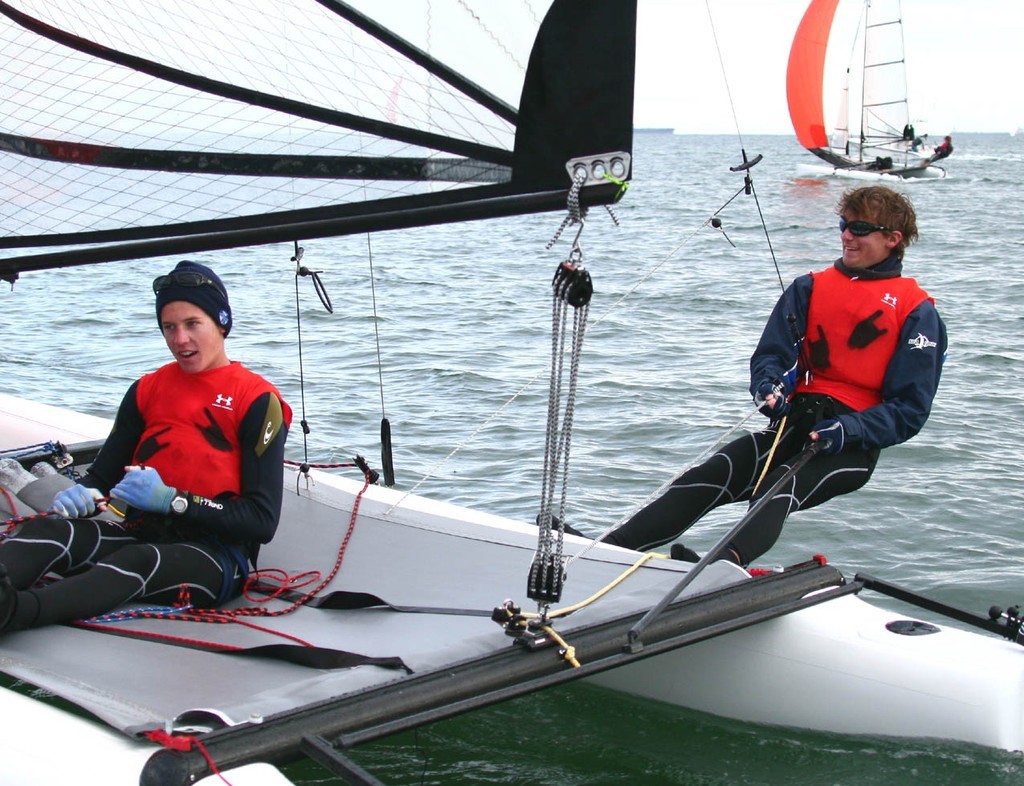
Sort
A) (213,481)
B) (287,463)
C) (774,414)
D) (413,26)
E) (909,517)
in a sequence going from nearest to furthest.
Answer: (413,26) → (213,481) → (774,414) → (287,463) → (909,517)

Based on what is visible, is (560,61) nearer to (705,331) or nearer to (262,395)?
(262,395)

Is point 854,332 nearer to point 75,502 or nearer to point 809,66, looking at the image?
point 75,502

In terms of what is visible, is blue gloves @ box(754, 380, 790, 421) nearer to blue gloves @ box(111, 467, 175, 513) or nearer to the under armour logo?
the under armour logo

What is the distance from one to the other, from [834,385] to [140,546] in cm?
166

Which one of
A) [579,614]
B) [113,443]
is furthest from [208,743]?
[113,443]

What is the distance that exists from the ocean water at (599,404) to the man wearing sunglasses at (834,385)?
212mm

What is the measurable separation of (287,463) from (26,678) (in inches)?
63.4

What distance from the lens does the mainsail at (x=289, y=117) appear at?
6.75ft

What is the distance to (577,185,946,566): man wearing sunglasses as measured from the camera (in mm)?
2945

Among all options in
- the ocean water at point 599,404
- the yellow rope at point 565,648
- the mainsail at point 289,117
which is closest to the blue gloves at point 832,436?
the ocean water at point 599,404

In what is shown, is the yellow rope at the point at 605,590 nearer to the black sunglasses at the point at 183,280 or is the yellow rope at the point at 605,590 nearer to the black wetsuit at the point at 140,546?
A: the black wetsuit at the point at 140,546

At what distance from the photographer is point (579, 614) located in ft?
8.04

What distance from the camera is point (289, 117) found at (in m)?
2.47

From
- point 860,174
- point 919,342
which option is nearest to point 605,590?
point 919,342
